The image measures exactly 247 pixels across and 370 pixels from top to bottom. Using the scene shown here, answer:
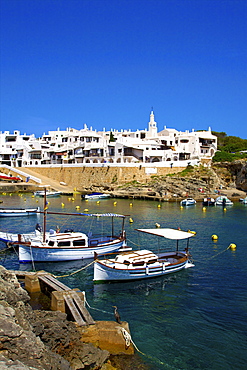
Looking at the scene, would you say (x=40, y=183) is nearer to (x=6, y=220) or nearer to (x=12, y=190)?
(x=12, y=190)

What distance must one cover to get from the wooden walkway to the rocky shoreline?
670 mm

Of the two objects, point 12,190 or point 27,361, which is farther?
point 12,190

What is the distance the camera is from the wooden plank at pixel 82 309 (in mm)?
13227

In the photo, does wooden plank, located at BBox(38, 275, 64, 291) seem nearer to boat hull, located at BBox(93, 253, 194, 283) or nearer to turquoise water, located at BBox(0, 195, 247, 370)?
turquoise water, located at BBox(0, 195, 247, 370)

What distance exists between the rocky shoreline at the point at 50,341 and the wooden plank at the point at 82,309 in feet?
1.34

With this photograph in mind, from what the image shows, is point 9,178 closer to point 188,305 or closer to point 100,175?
point 100,175

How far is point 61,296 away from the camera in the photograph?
1480 centimetres

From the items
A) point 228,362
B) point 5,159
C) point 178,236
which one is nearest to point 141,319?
point 228,362

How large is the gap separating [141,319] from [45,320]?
4.75 meters

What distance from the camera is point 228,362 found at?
12.2 metres

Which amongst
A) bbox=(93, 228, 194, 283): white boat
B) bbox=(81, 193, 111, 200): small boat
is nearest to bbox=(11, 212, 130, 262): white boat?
bbox=(93, 228, 194, 283): white boat

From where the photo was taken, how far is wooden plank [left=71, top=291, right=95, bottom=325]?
43.4 feet

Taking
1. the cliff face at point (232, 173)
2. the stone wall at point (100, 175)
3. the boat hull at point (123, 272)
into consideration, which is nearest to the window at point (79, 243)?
the boat hull at point (123, 272)

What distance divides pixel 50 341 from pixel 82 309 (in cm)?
299
